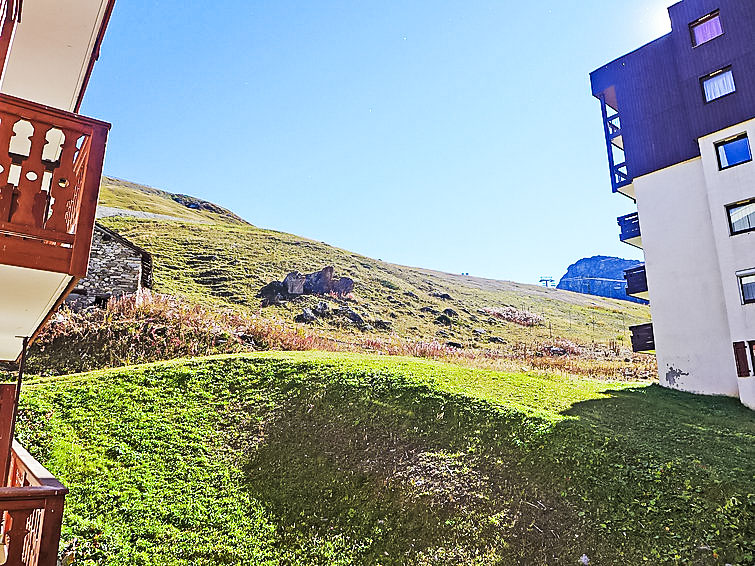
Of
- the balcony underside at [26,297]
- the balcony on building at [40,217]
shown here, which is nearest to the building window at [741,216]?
the balcony on building at [40,217]

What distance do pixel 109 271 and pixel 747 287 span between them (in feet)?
85.2

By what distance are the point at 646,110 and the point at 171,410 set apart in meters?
22.8

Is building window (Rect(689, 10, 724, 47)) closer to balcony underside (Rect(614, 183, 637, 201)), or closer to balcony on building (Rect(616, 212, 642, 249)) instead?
balcony underside (Rect(614, 183, 637, 201))

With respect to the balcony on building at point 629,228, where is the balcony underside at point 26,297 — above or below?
below

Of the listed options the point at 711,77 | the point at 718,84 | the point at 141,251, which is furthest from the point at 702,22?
the point at 141,251

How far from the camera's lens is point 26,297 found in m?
4.78

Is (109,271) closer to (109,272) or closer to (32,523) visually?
(109,272)

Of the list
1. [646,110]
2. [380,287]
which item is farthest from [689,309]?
[380,287]

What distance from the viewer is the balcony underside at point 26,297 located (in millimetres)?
4203

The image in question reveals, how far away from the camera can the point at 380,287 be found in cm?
5188

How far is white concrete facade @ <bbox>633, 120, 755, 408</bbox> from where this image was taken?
17922 mm

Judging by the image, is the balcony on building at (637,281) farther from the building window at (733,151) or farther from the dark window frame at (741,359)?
the building window at (733,151)

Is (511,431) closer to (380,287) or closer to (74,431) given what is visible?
(74,431)

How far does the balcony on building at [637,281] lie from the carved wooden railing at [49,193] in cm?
2265
